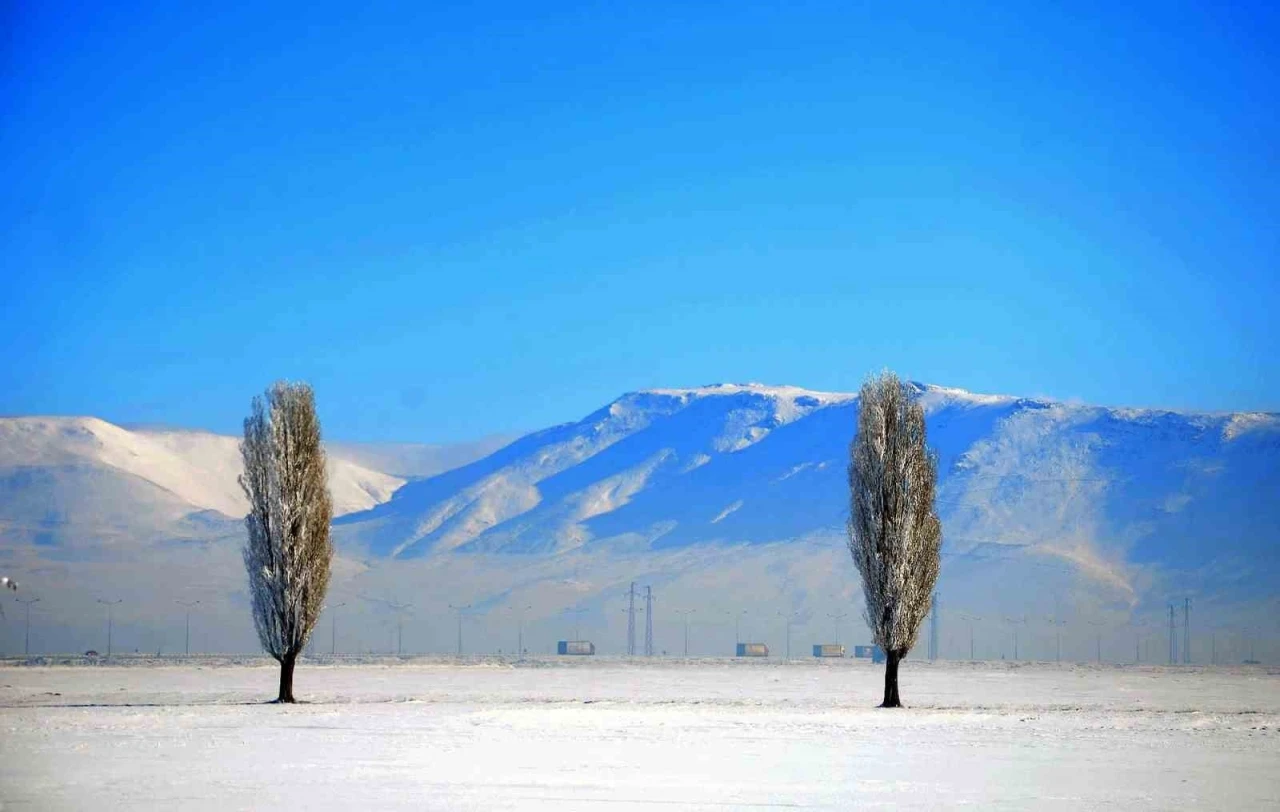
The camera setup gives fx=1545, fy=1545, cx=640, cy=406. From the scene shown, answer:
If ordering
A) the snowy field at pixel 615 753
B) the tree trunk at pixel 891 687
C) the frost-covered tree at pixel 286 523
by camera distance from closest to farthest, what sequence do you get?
the snowy field at pixel 615 753, the frost-covered tree at pixel 286 523, the tree trunk at pixel 891 687

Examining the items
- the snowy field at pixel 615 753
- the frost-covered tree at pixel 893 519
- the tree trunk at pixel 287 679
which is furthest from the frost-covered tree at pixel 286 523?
the frost-covered tree at pixel 893 519

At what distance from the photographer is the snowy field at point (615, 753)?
2939 cm

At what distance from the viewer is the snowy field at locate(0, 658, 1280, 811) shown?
2939 centimetres

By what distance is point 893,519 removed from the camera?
57406 mm

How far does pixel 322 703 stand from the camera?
56.3 meters

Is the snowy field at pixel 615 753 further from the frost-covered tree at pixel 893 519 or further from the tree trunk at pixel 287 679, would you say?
the frost-covered tree at pixel 893 519

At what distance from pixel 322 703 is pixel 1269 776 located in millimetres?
33790

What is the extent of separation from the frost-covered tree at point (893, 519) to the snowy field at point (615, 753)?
3.42 metres

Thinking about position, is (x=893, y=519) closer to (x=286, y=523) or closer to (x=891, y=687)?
(x=891, y=687)

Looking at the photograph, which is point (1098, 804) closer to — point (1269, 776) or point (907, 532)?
point (1269, 776)

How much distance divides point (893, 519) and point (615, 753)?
74.7ft

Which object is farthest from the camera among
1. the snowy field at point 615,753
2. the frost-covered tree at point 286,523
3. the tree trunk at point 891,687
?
the tree trunk at point 891,687

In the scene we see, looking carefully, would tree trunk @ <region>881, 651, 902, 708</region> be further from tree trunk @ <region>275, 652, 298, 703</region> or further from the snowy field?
tree trunk @ <region>275, 652, 298, 703</region>

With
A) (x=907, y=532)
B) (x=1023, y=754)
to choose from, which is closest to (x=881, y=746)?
(x=1023, y=754)
